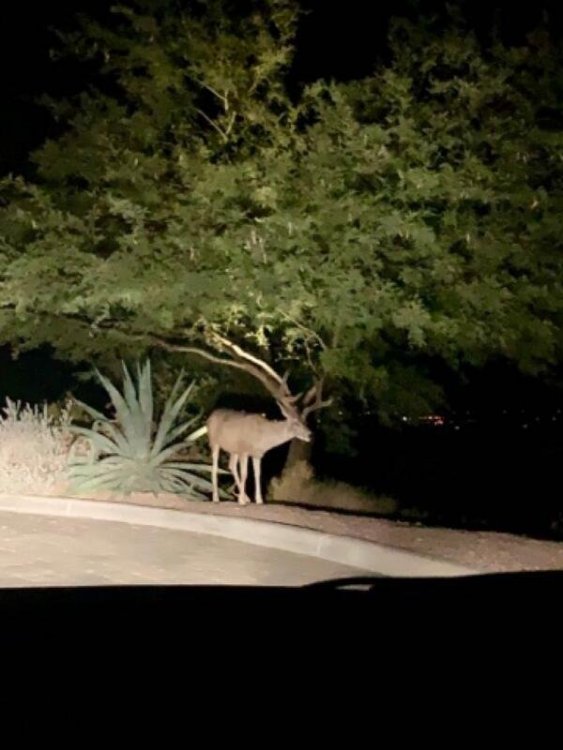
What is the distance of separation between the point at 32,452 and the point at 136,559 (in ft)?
19.5

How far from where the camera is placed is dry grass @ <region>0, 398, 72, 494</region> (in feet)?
55.5

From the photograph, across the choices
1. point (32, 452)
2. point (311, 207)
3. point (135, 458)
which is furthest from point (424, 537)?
point (32, 452)

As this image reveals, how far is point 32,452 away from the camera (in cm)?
1761

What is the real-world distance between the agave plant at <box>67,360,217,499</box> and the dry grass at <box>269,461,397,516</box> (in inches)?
42.7

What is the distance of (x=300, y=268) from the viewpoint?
50.2 ft

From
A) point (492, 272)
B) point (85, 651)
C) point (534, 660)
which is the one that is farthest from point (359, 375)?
point (534, 660)

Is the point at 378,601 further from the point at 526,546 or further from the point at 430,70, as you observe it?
the point at 430,70

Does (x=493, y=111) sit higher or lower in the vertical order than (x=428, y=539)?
higher

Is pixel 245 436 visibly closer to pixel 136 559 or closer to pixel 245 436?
pixel 245 436

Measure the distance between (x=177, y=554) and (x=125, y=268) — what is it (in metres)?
5.27

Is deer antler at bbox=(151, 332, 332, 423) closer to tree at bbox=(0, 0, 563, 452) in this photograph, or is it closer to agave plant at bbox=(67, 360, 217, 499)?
tree at bbox=(0, 0, 563, 452)

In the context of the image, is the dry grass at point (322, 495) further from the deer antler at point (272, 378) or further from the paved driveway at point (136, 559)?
the paved driveway at point (136, 559)

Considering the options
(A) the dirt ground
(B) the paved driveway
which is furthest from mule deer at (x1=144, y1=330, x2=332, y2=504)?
(B) the paved driveway

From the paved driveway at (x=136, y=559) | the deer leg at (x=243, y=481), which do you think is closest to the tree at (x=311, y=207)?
the deer leg at (x=243, y=481)
